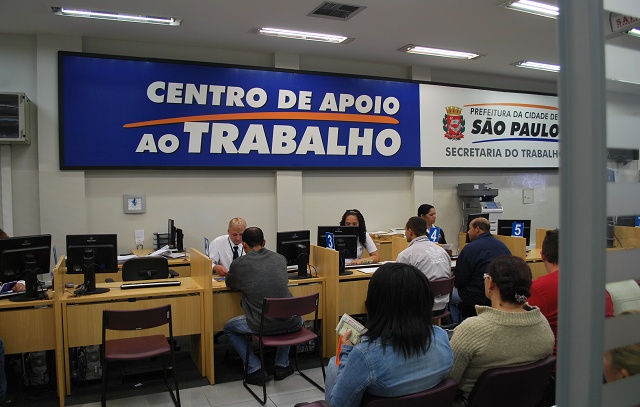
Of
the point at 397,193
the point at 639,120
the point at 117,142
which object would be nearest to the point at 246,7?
the point at 117,142

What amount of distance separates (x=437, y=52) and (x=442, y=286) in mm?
4165

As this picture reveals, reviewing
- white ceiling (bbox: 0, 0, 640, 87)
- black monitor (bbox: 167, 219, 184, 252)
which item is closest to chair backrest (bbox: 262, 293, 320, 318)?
black monitor (bbox: 167, 219, 184, 252)

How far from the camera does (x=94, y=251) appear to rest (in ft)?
14.3

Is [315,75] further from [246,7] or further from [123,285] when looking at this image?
[123,285]

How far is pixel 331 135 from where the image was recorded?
7527 millimetres

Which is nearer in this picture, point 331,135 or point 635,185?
point 635,185

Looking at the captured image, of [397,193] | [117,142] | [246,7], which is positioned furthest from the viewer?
[397,193]

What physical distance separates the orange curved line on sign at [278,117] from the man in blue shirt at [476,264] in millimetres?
3298

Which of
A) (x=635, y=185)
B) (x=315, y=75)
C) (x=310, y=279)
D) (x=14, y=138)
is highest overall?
(x=315, y=75)

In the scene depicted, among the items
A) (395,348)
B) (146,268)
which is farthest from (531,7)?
(146,268)

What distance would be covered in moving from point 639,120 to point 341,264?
174 inches

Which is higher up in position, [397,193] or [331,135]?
[331,135]

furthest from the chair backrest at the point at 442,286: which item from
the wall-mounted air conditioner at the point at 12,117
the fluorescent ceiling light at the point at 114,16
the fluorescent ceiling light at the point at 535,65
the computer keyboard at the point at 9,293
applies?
the fluorescent ceiling light at the point at 535,65

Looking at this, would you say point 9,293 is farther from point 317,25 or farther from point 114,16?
point 317,25
